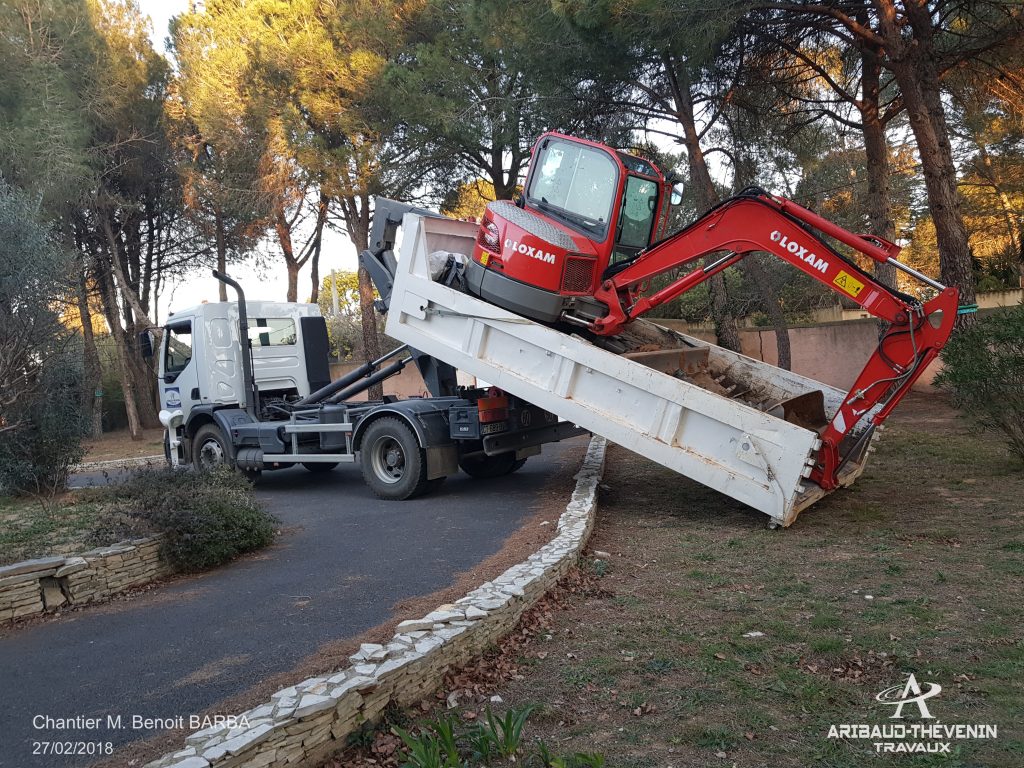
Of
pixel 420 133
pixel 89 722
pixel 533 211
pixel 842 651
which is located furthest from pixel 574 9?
pixel 89 722

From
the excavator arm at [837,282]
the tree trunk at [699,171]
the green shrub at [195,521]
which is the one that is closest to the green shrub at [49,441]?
the green shrub at [195,521]

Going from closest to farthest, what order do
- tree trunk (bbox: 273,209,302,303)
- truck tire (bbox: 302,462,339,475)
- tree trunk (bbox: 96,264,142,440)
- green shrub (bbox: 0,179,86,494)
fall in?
green shrub (bbox: 0,179,86,494) → truck tire (bbox: 302,462,339,475) → tree trunk (bbox: 273,209,302,303) → tree trunk (bbox: 96,264,142,440)

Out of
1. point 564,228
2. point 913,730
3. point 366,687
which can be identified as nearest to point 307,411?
point 564,228

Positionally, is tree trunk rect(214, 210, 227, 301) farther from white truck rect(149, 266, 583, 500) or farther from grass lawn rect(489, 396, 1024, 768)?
grass lawn rect(489, 396, 1024, 768)

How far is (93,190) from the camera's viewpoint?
1903 centimetres

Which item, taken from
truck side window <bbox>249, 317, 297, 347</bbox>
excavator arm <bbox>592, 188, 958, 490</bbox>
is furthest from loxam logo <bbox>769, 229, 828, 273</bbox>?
truck side window <bbox>249, 317, 297, 347</bbox>

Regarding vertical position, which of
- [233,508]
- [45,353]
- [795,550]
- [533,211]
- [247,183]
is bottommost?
[795,550]

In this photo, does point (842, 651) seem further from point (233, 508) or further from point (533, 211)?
Answer: point (533, 211)

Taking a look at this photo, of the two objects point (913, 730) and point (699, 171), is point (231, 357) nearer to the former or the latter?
point (699, 171)

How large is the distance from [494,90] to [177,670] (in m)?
13.9

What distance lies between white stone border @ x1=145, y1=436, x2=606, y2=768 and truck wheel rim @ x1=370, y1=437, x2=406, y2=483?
14.8 ft

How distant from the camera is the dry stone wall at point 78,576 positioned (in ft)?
17.8

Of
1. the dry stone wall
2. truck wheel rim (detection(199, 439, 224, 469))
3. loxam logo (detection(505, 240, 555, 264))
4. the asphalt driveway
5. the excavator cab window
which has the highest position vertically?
the excavator cab window

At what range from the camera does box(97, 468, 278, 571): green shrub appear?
6.54 m
